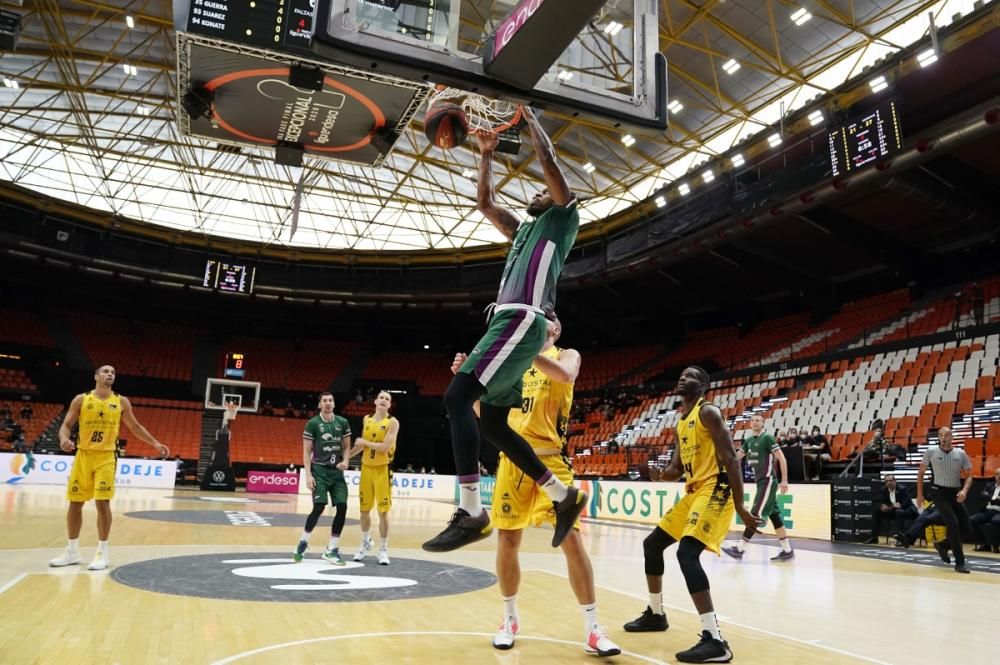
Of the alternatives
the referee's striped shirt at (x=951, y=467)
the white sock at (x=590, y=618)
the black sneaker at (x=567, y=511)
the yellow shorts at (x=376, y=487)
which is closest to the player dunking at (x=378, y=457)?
the yellow shorts at (x=376, y=487)

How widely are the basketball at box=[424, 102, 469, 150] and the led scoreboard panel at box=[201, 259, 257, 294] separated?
26.9 m

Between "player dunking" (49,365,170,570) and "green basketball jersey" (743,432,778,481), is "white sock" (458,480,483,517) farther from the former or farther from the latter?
"green basketball jersey" (743,432,778,481)

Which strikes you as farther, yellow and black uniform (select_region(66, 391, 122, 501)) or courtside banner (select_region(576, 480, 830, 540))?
courtside banner (select_region(576, 480, 830, 540))

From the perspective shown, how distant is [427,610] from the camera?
18.0ft

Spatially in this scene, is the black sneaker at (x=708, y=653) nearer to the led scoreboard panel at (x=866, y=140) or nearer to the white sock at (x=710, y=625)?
the white sock at (x=710, y=625)

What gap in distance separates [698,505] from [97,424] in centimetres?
595

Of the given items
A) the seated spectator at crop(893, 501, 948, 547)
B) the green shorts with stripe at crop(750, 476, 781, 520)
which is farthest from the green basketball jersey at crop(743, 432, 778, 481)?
the seated spectator at crop(893, 501, 948, 547)

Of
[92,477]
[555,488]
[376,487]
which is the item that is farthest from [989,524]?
[92,477]

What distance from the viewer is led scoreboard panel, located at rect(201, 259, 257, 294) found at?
29.0m

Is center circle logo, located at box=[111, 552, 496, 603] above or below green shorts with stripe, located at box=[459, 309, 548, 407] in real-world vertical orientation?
below

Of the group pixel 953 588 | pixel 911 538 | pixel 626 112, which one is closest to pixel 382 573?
pixel 626 112

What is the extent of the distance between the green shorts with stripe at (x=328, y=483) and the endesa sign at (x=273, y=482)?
59.3 feet

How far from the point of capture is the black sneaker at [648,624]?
5043 millimetres

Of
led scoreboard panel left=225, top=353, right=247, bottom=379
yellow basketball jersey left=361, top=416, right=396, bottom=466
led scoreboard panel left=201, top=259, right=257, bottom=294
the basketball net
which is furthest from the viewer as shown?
led scoreboard panel left=201, top=259, right=257, bottom=294
